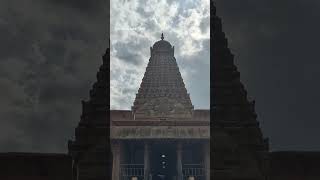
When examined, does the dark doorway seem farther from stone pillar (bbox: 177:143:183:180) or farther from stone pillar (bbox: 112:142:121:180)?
stone pillar (bbox: 112:142:121:180)

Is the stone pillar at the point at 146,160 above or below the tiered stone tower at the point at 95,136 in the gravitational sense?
below

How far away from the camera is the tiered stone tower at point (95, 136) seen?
16.8 meters

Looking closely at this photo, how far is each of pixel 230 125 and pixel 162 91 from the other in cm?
3209

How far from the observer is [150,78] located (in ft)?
173

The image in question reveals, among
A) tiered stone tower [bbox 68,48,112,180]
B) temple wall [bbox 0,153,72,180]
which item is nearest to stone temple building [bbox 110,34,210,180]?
tiered stone tower [bbox 68,48,112,180]

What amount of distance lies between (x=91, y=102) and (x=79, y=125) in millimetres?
999

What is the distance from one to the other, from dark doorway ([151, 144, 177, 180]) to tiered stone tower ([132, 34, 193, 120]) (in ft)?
7.93

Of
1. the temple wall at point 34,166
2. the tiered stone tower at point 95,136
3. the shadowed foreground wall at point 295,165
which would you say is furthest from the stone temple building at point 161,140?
the shadowed foreground wall at point 295,165

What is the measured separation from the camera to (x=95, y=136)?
1809cm

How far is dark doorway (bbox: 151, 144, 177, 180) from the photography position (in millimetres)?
41219

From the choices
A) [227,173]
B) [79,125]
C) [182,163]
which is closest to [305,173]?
[227,173]

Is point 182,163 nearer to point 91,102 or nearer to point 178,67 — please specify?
point 178,67

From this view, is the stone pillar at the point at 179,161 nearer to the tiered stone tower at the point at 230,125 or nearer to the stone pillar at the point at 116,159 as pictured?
the stone pillar at the point at 116,159

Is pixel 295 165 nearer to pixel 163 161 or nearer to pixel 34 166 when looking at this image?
pixel 34 166
